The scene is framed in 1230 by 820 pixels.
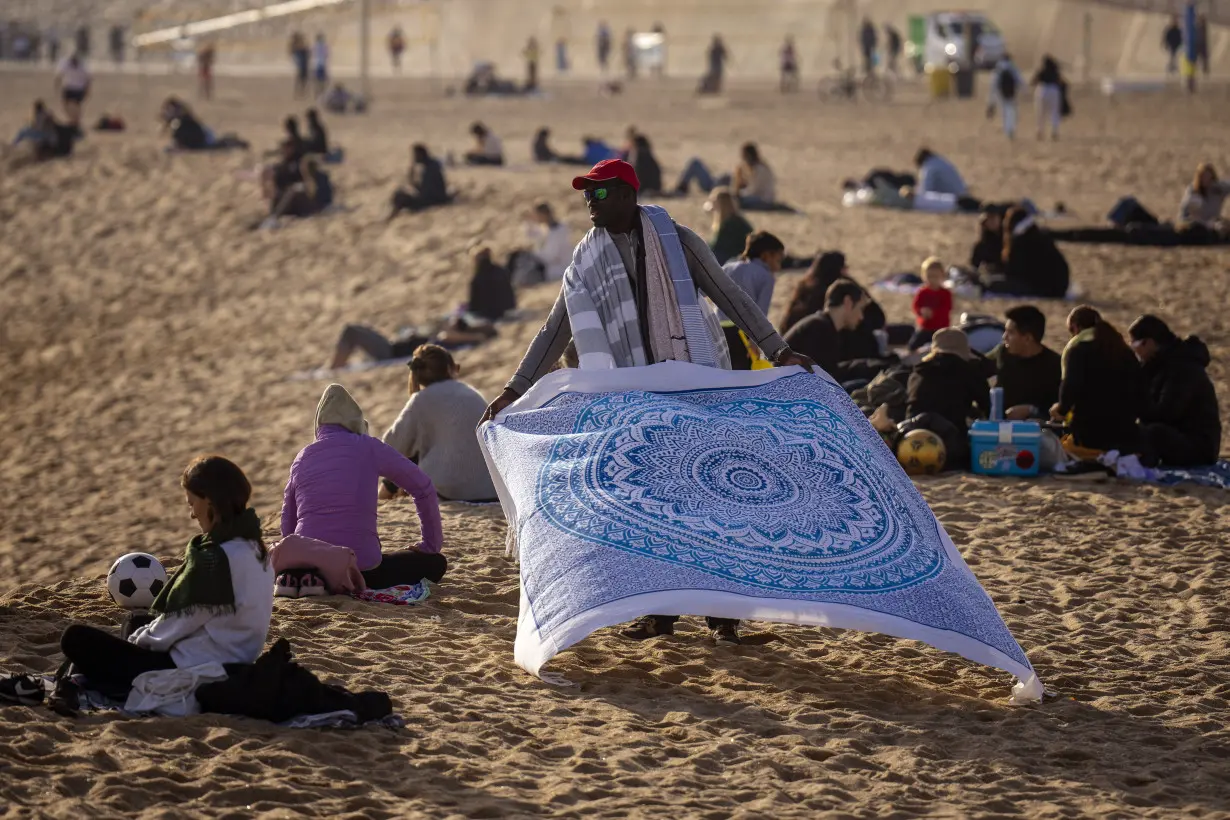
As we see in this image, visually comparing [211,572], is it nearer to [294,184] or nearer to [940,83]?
[294,184]

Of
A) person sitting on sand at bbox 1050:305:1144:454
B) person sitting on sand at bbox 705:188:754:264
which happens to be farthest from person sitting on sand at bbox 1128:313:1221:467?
person sitting on sand at bbox 705:188:754:264

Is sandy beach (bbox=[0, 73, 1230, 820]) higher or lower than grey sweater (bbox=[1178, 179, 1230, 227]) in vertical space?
lower

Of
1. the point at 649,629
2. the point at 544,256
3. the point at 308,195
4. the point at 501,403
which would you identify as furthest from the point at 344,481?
the point at 308,195

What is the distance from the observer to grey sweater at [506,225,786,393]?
23.1ft

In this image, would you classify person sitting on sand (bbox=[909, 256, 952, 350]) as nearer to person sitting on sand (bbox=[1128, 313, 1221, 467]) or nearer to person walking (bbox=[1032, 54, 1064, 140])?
person sitting on sand (bbox=[1128, 313, 1221, 467])

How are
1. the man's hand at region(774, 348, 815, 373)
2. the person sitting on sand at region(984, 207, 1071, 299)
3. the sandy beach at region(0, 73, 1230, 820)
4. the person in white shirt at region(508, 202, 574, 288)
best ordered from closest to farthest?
the sandy beach at region(0, 73, 1230, 820), the man's hand at region(774, 348, 815, 373), the person sitting on sand at region(984, 207, 1071, 299), the person in white shirt at region(508, 202, 574, 288)

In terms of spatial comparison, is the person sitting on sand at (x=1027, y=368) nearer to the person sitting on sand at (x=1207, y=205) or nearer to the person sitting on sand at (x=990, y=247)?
the person sitting on sand at (x=990, y=247)

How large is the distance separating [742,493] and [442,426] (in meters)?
3.14

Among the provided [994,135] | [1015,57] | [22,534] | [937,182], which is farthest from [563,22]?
[22,534]

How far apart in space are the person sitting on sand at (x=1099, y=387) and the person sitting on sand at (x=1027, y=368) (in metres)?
0.35

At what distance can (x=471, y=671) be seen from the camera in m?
6.80

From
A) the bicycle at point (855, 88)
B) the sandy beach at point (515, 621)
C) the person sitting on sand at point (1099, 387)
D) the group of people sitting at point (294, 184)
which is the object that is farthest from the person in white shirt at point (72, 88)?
the person sitting on sand at point (1099, 387)

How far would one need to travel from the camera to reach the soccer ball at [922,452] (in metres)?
10.2

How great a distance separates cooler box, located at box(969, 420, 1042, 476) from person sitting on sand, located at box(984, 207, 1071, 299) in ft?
16.4
